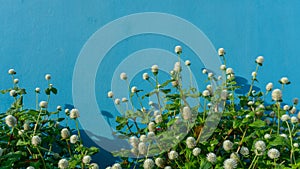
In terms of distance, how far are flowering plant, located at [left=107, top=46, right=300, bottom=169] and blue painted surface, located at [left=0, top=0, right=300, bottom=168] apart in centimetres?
17

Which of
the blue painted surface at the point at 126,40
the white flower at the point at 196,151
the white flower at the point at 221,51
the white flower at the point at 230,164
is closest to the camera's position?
the white flower at the point at 230,164

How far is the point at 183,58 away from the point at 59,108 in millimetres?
871

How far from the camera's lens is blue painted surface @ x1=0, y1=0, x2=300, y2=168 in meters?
2.45

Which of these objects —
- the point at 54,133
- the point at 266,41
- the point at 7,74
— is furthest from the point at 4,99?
the point at 266,41

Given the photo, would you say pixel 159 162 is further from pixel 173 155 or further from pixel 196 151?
pixel 196 151

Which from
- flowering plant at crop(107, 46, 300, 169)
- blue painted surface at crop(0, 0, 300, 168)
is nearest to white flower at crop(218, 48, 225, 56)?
flowering plant at crop(107, 46, 300, 169)

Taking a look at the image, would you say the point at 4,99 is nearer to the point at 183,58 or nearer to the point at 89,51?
the point at 89,51

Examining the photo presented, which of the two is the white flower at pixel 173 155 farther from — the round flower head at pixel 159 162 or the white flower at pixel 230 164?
the white flower at pixel 230 164

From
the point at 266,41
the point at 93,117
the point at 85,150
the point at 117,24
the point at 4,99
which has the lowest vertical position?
the point at 85,150

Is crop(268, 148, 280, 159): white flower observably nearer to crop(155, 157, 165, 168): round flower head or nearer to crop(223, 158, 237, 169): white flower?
crop(223, 158, 237, 169): white flower

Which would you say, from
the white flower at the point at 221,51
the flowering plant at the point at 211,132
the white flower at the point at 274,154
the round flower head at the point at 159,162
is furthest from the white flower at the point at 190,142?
the white flower at the point at 221,51

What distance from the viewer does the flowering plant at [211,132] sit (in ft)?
5.76

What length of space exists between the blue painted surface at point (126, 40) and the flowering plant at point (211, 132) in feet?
0.56

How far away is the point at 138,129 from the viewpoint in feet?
7.51
